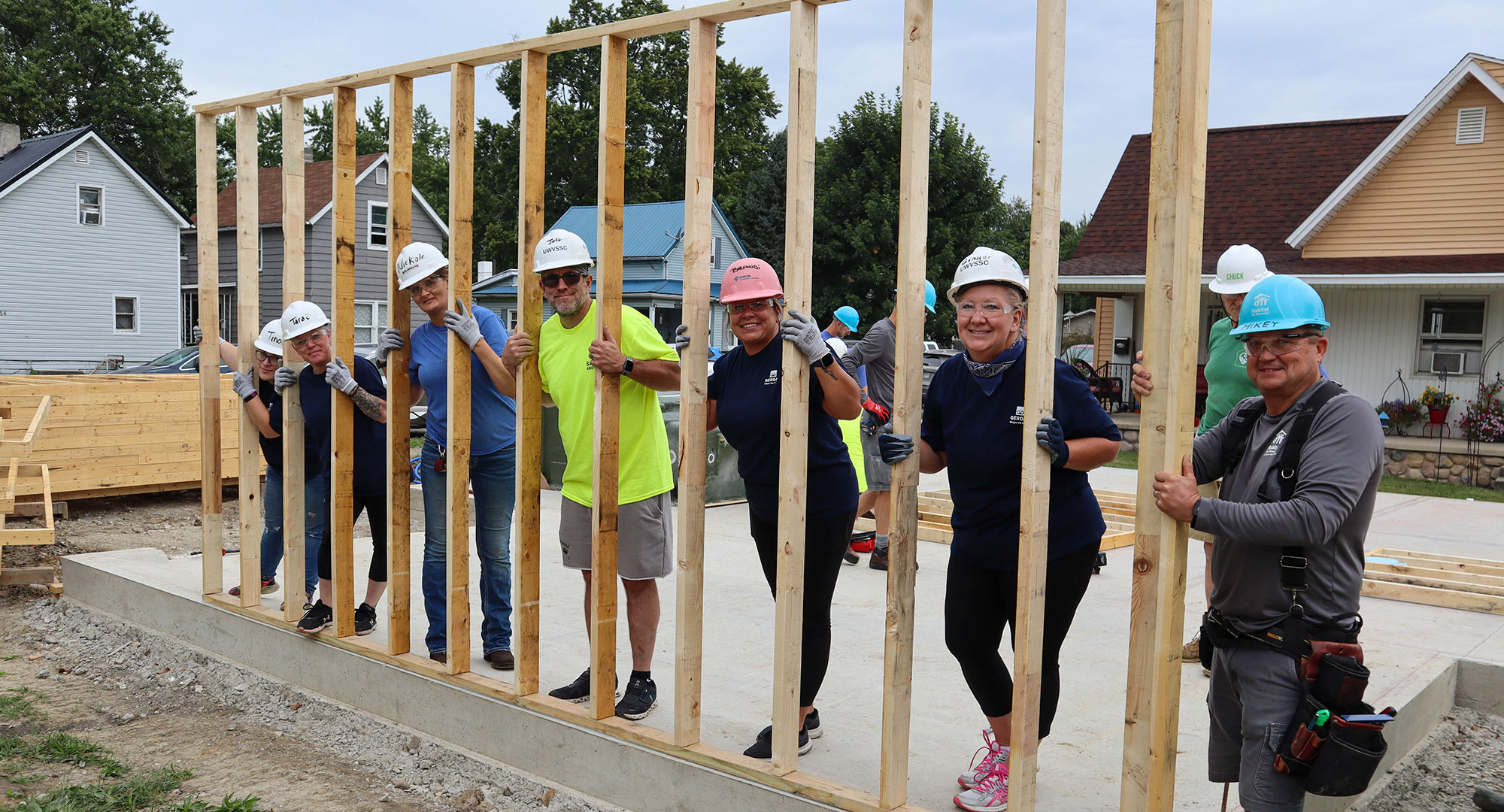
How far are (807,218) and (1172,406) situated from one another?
1.32m

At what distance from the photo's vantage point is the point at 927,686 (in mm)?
5125

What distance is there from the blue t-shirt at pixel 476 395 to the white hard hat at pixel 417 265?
0.25 meters

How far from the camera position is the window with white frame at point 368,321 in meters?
29.5

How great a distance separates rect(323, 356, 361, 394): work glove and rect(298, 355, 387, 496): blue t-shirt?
18 cm

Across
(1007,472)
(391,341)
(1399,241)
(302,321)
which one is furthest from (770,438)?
(1399,241)

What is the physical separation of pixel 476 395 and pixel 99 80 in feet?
Answer: 158

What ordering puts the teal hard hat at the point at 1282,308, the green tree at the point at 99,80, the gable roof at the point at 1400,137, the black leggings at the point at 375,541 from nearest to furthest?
the teal hard hat at the point at 1282,308 → the black leggings at the point at 375,541 → the gable roof at the point at 1400,137 → the green tree at the point at 99,80

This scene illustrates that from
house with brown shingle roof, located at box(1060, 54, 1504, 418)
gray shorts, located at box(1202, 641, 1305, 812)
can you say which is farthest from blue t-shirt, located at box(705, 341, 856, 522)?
house with brown shingle roof, located at box(1060, 54, 1504, 418)

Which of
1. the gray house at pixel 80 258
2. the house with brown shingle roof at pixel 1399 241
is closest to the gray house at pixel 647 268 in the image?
the gray house at pixel 80 258

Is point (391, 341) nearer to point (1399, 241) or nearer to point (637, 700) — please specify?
point (637, 700)

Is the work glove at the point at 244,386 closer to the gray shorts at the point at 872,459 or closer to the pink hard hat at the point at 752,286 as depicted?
the pink hard hat at the point at 752,286

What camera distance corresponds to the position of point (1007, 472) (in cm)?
340

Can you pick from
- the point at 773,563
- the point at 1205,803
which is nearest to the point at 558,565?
the point at 773,563

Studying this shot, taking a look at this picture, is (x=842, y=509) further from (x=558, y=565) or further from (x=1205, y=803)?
(x=558, y=565)
